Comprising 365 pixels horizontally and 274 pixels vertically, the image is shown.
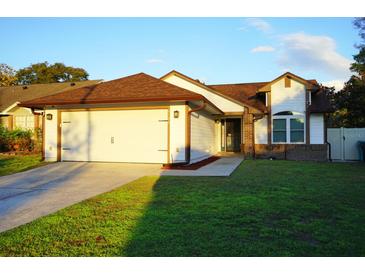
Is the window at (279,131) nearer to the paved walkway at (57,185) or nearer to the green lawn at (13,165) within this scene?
the paved walkway at (57,185)

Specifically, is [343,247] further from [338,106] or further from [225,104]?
[338,106]

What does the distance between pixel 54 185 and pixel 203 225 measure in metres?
5.12

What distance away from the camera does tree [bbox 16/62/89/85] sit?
152ft

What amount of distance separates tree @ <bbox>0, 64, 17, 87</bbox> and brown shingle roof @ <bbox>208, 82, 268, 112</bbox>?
106 feet

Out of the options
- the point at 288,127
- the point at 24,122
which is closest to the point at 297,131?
the point at 288,127

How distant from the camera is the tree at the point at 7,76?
131 feet

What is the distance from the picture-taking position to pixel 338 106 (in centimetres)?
2864

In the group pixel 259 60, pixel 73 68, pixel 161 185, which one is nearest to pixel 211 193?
pixel 161 185

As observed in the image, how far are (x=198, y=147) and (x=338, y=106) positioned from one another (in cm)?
→ 2097

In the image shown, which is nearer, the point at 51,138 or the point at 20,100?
the point at 51,138

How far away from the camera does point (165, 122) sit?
471 inches

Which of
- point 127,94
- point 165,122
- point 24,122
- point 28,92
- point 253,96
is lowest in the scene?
point 165,122

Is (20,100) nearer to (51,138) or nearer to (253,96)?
(51,138)

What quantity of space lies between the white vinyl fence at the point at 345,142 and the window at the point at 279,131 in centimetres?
284
